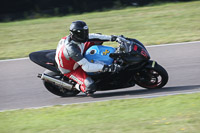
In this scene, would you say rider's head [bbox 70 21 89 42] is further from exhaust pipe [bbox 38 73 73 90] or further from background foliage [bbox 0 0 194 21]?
background foliage [bbox 0 0 194 21]

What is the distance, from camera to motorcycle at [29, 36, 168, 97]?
24.8ft

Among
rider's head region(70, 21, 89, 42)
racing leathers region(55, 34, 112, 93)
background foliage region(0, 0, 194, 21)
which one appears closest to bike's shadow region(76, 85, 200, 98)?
racing leathers region(55, 34, 112, 93)

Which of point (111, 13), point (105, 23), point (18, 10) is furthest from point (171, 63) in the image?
point (18, 10)

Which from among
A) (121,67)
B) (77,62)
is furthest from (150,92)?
(77,62)

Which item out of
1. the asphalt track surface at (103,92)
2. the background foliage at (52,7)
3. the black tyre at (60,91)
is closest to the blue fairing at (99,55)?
the asphalt track surface at (103,92)

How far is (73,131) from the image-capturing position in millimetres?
5918

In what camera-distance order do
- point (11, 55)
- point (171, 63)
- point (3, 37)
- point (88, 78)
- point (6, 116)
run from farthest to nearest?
point (3, 37) < point (11, 55) < point (171, 63) < point (88, 78) < point (6, 116)

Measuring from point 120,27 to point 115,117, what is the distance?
8.05 metres

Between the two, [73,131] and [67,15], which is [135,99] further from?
[67,15]

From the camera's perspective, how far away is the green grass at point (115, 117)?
227 inches

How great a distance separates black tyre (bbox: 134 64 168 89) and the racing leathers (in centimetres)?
84

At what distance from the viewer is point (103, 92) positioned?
8539 millimetres

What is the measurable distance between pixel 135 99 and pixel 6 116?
240 cm

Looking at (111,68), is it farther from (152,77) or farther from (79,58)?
(152,77)
